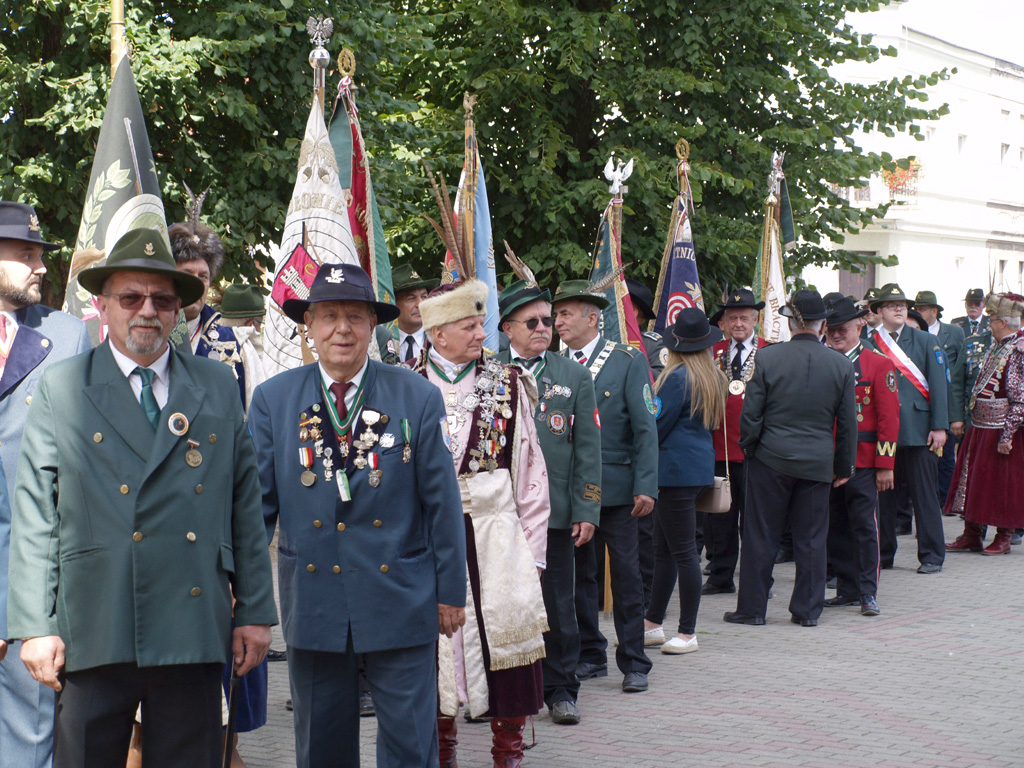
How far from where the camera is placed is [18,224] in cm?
497

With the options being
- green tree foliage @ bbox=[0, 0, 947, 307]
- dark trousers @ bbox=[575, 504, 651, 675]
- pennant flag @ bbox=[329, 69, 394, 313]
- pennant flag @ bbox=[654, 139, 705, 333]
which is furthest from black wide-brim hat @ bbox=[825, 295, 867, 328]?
green tree foliage @ bbox=[0, 0, 947, 307]

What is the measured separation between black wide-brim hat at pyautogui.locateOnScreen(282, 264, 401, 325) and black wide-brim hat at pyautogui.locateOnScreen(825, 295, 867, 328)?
580 centimetres

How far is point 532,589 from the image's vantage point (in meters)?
5.50

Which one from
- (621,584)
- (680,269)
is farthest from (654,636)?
(680,269)

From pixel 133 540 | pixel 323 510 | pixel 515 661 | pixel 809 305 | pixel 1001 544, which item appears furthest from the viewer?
pixel 1001 544

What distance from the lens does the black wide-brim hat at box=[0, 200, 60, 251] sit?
491 cm

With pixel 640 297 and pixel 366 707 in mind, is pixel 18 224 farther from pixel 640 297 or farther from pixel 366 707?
pixel 640 297

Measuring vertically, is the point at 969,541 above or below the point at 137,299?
below

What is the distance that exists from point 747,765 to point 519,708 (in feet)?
3.66

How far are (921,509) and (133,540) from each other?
9.07 meters

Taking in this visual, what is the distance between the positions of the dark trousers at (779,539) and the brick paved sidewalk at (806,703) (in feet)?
0.69

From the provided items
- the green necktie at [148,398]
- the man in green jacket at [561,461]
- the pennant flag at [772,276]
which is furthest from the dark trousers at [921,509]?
the green necktie at [148,398]

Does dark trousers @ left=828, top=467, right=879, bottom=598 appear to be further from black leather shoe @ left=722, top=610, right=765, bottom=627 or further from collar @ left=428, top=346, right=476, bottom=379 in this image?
collar @ left=428, top=346, right=476, bottom=379

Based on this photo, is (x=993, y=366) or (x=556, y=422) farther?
(x=993, y=366)
